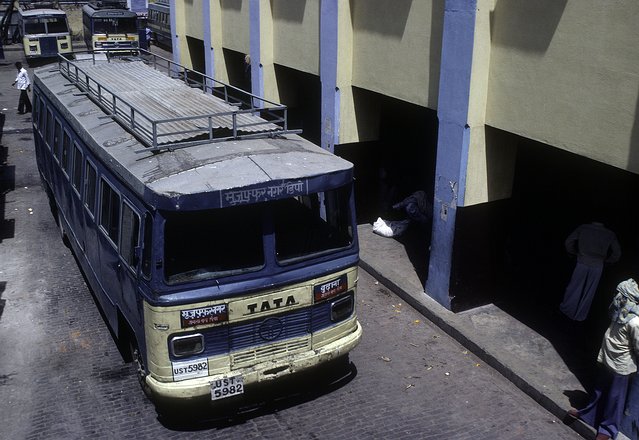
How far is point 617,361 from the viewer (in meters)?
→ 5.96

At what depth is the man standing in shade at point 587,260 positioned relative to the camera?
792cm

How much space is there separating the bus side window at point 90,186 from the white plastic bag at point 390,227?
5227mm

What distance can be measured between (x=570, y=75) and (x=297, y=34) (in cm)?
689

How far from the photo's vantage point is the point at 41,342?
8.03m

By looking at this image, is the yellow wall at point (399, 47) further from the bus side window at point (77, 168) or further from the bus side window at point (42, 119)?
the bus side window at point (42, 119)

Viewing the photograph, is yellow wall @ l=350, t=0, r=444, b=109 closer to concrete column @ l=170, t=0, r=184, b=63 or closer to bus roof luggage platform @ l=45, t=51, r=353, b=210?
bus roof luggage platform @ l=45, t=51, r=353, b=210

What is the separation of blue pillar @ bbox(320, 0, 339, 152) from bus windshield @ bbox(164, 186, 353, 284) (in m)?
4.94

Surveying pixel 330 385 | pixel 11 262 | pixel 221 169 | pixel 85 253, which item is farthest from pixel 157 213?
pixel 11 262

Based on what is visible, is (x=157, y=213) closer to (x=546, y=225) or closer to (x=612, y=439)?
(x=612, y=439)

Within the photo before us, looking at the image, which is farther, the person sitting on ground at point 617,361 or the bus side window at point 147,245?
the person sitting on ground at point 617,361

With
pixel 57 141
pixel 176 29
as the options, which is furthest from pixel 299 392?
pixel 176 29

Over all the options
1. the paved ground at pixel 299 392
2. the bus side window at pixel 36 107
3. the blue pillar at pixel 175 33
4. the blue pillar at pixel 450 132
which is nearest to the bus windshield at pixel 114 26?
the blue pillar at pixel 175 33

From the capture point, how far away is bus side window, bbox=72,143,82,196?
8305 mm

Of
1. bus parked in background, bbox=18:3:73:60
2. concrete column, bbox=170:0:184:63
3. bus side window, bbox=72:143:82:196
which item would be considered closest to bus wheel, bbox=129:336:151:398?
bus side window, bbox=72:143:82:196
